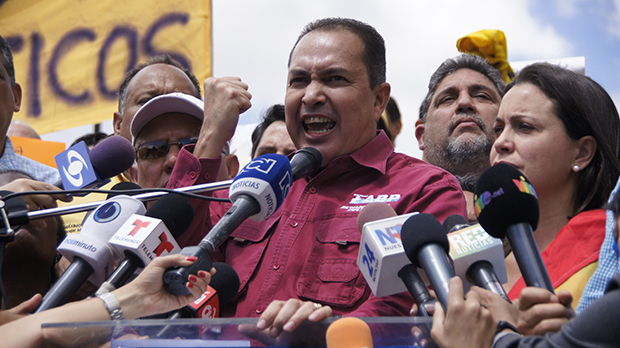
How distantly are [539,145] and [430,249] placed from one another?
3.80 feet

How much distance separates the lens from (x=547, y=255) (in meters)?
2.05

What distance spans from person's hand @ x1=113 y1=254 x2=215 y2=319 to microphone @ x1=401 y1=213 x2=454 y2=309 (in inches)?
19.7

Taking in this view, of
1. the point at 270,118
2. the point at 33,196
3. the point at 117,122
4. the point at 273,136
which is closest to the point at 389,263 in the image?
the point at 33,196

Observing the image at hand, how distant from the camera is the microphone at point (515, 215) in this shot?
1.19 m

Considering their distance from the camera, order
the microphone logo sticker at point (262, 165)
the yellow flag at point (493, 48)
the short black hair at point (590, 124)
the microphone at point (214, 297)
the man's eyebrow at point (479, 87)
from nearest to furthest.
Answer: the microphone at point (214, 297)
the microphone logo sticker at point (262, 165)
the short black hair at point (590, 124)
the man's eyebrow at point (479, 87)
the yellow flag at point (493, 48)

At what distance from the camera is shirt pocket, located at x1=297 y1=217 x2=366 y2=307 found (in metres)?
1.97

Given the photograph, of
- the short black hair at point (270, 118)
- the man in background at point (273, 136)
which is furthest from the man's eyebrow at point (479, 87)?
the short black hair at point (270, 118)

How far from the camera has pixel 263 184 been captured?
1.67 metres

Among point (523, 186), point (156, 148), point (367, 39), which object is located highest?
point (367, 39)

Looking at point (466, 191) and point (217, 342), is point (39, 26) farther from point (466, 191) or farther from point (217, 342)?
point (217, 342)

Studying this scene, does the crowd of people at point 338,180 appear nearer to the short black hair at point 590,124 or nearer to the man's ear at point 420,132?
the short black hair at point 590,124

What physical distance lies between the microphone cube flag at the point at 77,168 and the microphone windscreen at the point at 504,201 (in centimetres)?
140

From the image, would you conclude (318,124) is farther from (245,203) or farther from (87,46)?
(87,46)

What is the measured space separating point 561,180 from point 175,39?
414 cm
